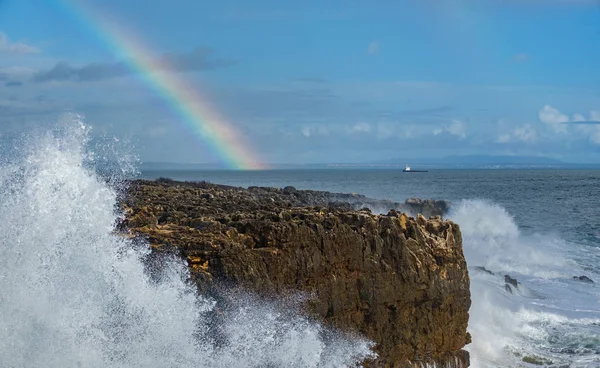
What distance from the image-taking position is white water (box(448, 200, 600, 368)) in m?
18.7

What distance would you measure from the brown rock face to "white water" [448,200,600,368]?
11.9 feet

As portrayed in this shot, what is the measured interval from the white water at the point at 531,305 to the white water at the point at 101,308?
635 cm

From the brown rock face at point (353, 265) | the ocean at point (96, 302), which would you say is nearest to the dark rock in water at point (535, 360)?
the brown rock face at point (353, 265)

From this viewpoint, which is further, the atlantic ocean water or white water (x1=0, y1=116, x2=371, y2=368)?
the atlantic ocean water

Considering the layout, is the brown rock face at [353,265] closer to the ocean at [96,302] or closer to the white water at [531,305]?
the ocean at [96,302]

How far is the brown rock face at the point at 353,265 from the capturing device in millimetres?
12680

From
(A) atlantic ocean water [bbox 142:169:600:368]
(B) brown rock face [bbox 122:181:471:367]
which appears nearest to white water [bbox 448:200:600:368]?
(A) atlantic ocean water [bbox 142:169:600:368]

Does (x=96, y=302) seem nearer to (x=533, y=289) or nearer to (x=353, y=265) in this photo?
(x=353, y=265)

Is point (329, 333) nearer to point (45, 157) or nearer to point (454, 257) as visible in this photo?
point (454, 257)

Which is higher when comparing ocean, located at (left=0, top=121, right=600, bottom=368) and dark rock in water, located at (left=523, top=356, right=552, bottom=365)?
ocean, located at (left=0, top=121, right=600, bottom=368)

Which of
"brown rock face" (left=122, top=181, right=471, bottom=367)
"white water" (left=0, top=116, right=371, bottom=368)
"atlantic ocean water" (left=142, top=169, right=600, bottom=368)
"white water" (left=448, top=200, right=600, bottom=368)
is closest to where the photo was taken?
"white water" (left=0, top=116, right=371, bottom=368)

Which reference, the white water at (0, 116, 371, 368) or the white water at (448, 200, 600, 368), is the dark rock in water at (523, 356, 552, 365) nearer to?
the white water at (448, 200, 600, 368)

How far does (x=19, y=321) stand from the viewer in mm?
11289

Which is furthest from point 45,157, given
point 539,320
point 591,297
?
point 591,297
